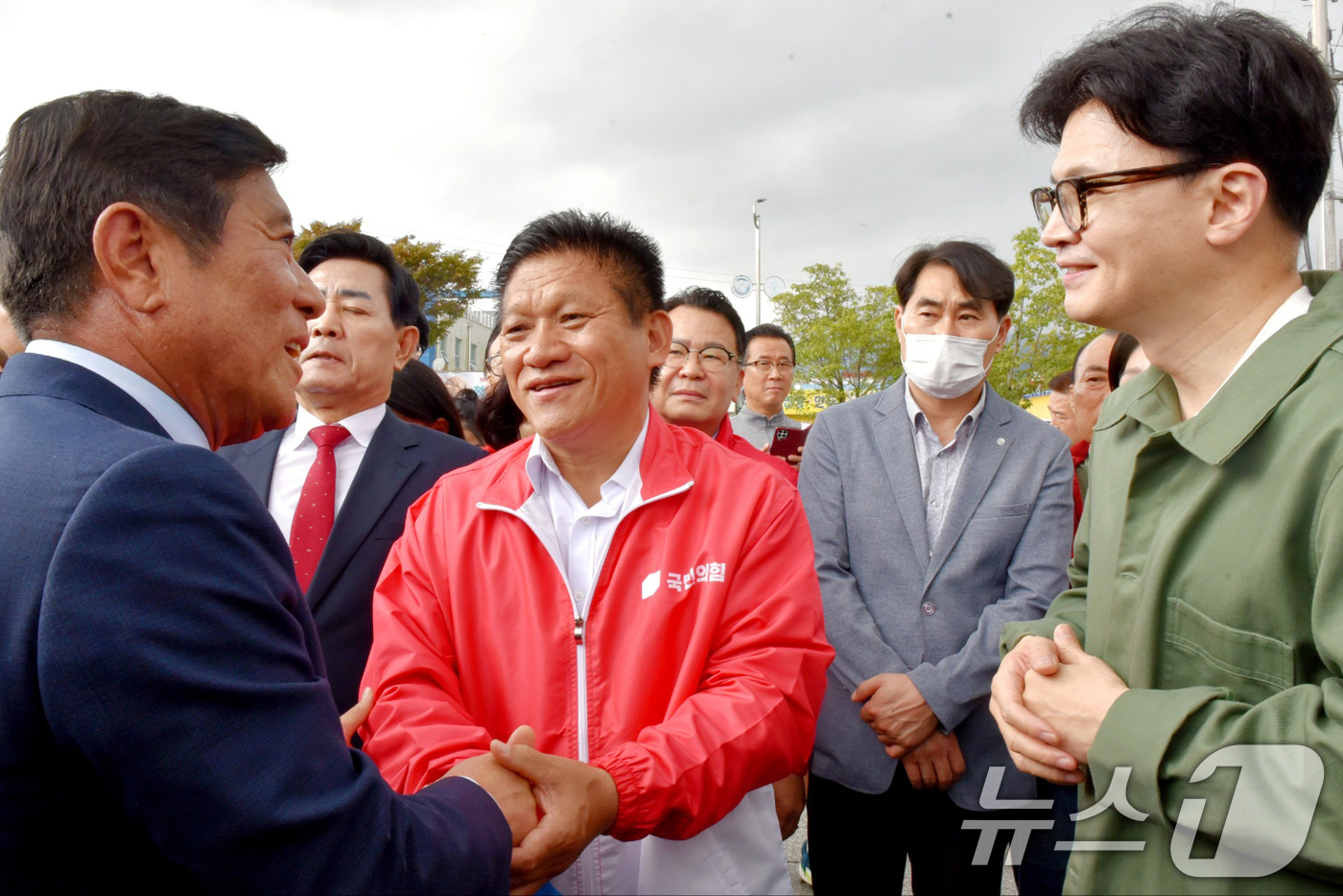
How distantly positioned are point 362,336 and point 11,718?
228 centimetres

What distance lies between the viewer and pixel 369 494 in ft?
8.84

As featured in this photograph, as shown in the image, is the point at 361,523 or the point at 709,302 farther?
the point at 709,302

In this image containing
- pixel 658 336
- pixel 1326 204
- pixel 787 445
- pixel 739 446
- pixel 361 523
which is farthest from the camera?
pixel 1326 204

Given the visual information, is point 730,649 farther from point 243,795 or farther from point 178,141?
point 178,141

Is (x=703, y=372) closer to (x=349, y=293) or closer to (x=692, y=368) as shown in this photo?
(x=692, y=368)

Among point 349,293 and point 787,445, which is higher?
point 349,293

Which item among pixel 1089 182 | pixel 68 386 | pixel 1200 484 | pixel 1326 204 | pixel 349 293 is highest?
pixel 1326 204

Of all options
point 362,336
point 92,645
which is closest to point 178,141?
point 92,645

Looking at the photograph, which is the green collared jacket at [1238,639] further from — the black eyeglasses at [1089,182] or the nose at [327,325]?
the nose at [327,325]

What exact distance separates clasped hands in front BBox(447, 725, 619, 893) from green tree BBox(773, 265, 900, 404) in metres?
→ 25.6

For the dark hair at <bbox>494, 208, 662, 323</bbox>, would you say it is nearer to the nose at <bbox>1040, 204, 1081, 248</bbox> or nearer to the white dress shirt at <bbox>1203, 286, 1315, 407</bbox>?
the nose at <bbox>1040, 204, 1081, 248</bbox>

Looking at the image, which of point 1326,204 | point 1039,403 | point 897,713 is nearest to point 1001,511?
point 897,713

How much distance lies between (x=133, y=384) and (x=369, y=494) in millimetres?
1425

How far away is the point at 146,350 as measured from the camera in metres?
1.35
